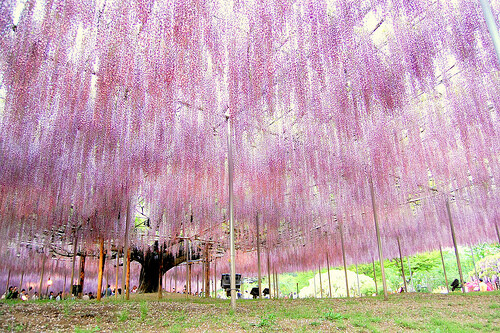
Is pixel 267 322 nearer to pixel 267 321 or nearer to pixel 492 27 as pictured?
pixel 267 321

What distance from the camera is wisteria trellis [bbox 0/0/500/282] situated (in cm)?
686

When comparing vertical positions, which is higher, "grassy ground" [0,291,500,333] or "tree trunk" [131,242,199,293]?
"tree trunk" [131,242,199,293]

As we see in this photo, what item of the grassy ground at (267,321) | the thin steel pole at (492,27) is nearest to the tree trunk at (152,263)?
the grassy ground at (267,321)

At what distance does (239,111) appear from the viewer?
31.2 ft

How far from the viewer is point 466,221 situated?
64.5ft

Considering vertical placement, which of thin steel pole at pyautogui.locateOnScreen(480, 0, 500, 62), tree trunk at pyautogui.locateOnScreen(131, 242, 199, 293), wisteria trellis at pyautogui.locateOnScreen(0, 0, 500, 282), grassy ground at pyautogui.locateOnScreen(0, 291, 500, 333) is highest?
wisteria trellis at pyautogui.locateOnScreen(0, 0, 500, 282)

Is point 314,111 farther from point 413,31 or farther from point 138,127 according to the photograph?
point 138,127

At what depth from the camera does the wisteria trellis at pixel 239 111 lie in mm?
6859

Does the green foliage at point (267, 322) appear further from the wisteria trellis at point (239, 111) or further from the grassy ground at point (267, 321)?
the wisteria trellis at point (239, 111)

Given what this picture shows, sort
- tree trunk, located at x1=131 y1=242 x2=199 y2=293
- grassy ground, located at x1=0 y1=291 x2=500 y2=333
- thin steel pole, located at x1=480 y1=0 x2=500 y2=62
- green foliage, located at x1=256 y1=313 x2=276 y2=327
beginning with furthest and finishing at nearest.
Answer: tree trunk, located at x1=131 y1=242 x2=199 y2=293
green foliage, located at x1=256 y1=313 x2=276 y2=327
grassy ground, located at x1=0 y1=291 x2=500 y2=333
thin steel pole, located at x1=480 y1=0 x2=500 y2=62

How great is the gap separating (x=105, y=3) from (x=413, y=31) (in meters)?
6.45

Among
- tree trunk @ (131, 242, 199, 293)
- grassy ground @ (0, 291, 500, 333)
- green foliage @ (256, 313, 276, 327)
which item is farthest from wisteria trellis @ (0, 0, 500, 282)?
green foliage @ (256, 313, 276, 327)

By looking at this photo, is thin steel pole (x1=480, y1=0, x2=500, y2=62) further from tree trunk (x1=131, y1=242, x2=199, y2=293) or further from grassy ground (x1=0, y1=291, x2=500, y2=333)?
tree trunk (x1=131, y1=242, x2=199, y2=293)

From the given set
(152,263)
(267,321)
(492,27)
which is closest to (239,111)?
(267,321)
